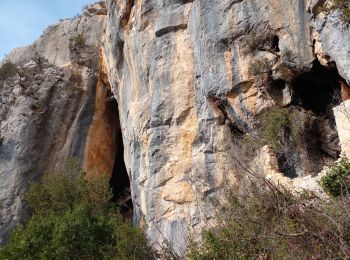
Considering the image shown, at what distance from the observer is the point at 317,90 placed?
1392 cm

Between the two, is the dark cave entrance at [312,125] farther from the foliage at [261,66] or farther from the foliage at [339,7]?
the foliage at [339,7]

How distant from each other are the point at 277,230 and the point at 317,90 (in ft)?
18.7

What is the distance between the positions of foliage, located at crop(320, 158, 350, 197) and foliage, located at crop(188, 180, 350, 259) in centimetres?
37

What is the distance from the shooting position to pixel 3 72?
82.6 feet

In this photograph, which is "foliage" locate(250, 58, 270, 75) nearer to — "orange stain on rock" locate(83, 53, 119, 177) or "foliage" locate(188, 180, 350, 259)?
"foliage" locate(188, 180, 350, 259)

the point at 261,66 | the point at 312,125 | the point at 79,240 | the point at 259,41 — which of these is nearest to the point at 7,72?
the point at 79,240

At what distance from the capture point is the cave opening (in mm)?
12977

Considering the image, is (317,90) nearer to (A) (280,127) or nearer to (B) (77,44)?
(A) (280,127)

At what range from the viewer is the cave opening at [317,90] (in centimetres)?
1298

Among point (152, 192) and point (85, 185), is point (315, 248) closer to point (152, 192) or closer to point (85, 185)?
point (152, 192)

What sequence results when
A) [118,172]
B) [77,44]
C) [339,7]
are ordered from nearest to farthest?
1. [339,7]
2. [118,172]
3. [77,44]

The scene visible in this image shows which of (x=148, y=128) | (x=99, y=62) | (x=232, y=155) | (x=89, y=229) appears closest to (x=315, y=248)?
(x=232, y=155)

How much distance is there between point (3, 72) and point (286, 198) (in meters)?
18.5

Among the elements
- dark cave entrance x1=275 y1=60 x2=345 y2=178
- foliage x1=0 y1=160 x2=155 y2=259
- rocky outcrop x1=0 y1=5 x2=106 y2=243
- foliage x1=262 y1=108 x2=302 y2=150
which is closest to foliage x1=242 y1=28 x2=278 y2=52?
dark cave entrance x1=275 y1=60 x2=345 y2=178
